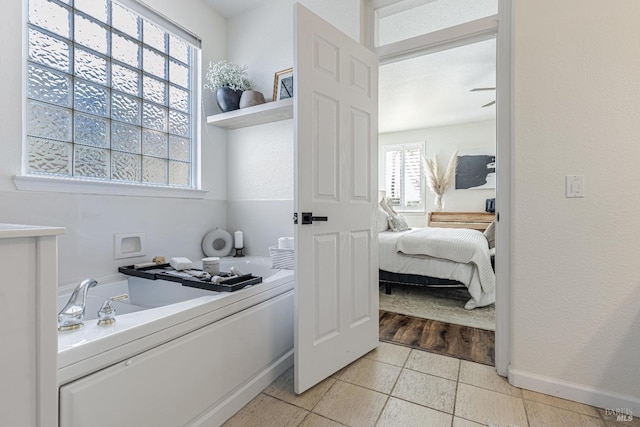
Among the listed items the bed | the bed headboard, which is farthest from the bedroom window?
the bed

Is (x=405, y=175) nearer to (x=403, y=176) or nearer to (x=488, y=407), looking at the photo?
(x=403, y=176)

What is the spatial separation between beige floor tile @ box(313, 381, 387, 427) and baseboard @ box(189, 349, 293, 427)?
329 mm

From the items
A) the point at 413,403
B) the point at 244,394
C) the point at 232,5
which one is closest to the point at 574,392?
the point at 413,403

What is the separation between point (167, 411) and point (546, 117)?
225 cm

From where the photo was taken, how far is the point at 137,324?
1096 millimetres

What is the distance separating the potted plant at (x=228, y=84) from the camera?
245 centimetres

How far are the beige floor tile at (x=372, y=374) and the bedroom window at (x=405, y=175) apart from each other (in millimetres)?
4619

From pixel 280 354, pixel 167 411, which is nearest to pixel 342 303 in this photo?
pixel 280 354

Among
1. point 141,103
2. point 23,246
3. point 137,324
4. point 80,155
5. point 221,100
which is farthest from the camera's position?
point 221,100

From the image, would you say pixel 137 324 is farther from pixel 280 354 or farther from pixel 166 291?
pixel 280 354

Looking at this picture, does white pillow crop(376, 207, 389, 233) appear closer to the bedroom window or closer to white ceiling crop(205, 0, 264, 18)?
the bedroom window

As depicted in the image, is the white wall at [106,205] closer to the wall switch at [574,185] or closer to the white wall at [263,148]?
the white wall at [263,148]

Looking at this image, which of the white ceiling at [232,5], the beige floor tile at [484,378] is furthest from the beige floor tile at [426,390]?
the white ceiling at [232,5]

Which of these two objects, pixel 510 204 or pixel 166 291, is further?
pixel 166 291
